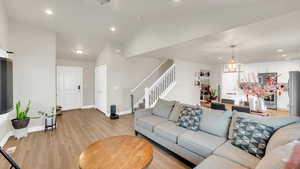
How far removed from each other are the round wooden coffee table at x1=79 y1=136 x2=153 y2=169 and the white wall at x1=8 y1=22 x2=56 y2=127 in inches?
118

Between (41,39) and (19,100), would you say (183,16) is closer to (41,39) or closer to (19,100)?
(41,39)

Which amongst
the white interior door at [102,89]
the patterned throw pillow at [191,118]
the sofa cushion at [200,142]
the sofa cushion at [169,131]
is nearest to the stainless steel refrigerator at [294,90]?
the sofa cushion at [200,142]

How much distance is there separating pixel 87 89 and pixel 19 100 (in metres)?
3.16

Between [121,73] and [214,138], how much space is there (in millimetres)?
4244

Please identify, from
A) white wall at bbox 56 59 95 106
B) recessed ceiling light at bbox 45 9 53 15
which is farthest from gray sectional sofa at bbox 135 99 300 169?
white wall at bbox 56 59 95 106

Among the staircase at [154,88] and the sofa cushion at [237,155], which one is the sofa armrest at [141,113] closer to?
the staircase at [154,88]

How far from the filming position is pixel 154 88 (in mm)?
4883

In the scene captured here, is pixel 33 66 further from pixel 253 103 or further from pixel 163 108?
pixel 253 103

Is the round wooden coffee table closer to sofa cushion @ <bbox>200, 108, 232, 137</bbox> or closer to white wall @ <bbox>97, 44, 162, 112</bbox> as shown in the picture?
sofa cushion @ <bbox>200, 108, 232, 137</bbox>

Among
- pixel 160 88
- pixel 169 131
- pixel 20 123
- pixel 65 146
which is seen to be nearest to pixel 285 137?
pixel 169 131

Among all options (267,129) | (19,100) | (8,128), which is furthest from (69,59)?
(267,129)

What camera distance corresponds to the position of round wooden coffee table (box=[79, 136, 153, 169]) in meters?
1.45

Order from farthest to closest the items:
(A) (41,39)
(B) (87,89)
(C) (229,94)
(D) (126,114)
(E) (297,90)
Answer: (C) (229,94) → (B) (87,89) → (D) (126,114) → (A) (41,39) → (E) (297,90)

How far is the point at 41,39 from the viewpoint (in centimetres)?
369
